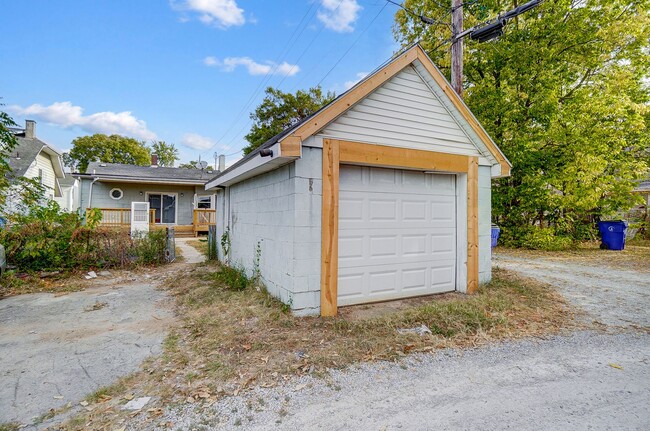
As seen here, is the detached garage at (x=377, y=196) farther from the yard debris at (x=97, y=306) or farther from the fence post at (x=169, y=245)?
the fence post at (x=169, y=245)

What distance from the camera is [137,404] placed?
2.55 meters

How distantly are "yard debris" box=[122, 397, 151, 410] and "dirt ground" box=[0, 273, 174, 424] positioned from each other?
0.46 metres

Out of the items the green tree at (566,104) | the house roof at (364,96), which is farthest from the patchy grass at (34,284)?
the green tree at (566,104)

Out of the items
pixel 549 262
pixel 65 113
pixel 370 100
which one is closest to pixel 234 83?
pixel 370 100

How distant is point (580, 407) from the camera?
2.52 meters

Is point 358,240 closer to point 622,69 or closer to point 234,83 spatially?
point 622,69

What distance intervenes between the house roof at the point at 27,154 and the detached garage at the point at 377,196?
15.6 metres

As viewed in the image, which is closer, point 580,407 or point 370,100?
point 580,407

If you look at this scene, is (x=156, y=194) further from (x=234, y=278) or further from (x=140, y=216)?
(x=234, y=278)

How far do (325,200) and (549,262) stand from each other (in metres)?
8.37

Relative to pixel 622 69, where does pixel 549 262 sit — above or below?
below

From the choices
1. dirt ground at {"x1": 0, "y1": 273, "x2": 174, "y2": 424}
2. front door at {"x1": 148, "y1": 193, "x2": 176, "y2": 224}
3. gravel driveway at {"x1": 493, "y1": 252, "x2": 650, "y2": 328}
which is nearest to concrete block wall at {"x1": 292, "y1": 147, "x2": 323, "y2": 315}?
dirt ground at {"x1": 0, "y1": 273, "x2": 174, "y2": 424}

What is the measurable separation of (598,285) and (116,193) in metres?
19.4

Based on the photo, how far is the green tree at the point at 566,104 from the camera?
34.6ft
